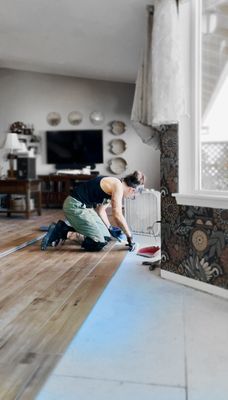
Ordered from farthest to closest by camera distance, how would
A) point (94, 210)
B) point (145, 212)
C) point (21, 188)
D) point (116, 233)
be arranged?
point (21, 188) → point (145, 212) → point (116, 233) → point (94, 210)

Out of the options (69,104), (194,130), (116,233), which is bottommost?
(116,233)

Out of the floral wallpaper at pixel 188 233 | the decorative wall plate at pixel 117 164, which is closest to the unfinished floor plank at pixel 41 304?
the floral wallpaper at pixel 188 233

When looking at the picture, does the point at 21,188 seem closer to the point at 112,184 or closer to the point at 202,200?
the point at 112,184

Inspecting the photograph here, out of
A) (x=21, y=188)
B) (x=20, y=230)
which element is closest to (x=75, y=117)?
(x=21, y=188)

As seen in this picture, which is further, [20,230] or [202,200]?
[20,230]

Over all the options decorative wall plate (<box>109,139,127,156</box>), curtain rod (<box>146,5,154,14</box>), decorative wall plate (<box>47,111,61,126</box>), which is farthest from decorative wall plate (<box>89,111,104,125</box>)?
curtain rod (<box>146,5,154,14</box>)

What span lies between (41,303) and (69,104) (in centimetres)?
653

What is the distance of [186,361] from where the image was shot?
5.82ft

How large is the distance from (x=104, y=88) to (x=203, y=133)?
588cm

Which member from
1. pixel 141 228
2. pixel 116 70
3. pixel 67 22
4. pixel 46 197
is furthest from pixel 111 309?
pixel 46 197

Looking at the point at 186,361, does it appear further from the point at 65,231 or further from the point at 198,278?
the point at 65,231

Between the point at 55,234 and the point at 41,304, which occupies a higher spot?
the point at 55,234

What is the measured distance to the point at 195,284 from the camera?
111 inches

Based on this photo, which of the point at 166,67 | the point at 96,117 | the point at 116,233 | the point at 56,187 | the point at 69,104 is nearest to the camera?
the point at 166,67
